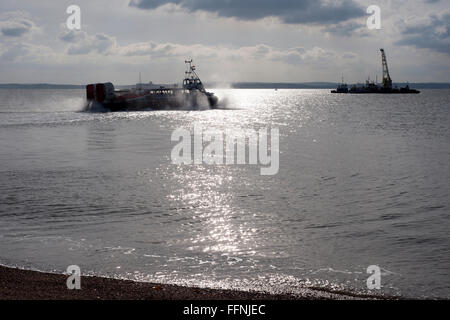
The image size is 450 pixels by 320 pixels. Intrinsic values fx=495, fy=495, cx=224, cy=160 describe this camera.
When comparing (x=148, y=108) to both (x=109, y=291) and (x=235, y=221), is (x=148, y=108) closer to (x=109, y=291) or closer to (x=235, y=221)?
(x=235, y=221)

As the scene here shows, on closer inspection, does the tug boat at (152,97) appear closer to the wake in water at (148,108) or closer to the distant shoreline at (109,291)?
the wake in water at (148,108)

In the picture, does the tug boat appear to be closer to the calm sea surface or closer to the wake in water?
the wake in water

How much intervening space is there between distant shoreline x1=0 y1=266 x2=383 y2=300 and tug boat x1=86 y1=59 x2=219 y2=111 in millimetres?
92092

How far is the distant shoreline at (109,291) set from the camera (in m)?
9.31

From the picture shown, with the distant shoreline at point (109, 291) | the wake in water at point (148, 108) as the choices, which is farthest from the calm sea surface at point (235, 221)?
the wake in water at point (148, 108)

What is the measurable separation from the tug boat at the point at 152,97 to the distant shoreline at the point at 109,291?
9209cm

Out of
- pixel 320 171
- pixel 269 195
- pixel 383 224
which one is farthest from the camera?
pixel 320 171

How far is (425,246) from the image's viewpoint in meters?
14.4

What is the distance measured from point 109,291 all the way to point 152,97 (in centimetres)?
9881
